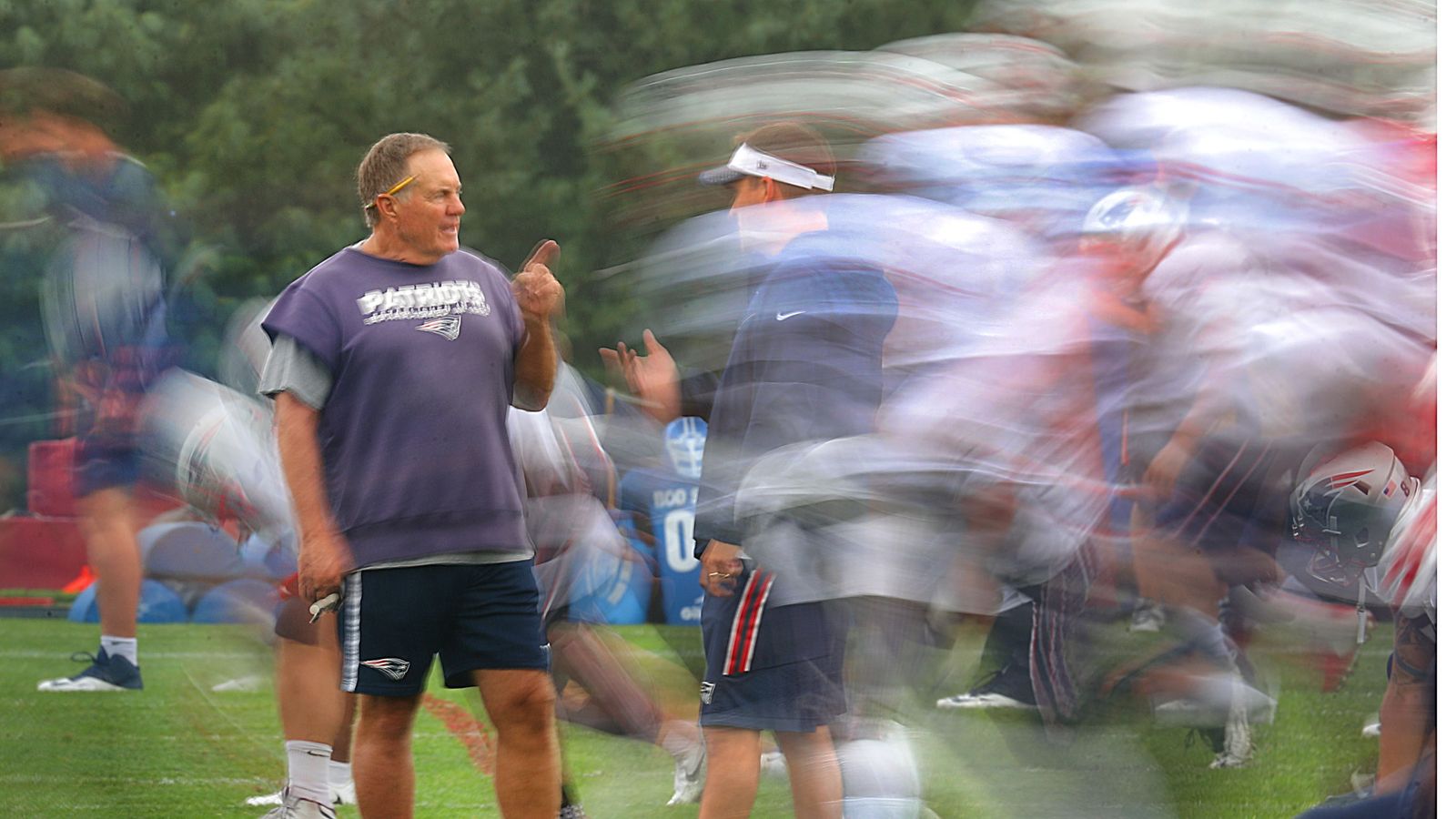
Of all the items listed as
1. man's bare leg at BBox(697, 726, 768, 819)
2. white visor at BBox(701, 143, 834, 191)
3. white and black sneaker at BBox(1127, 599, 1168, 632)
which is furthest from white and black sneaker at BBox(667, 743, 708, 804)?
white visor at BBox(701, 143, 834, 191)

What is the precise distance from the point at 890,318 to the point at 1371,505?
2.75 feet

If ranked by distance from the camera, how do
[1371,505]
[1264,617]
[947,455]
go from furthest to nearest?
[1264,617] → [1371,505] → [947,455]

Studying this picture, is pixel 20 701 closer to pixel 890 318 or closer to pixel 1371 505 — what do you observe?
pixel 890 318

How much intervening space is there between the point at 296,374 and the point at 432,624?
1.41 feet

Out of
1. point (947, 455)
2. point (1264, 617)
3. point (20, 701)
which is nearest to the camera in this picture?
point (947, 455)

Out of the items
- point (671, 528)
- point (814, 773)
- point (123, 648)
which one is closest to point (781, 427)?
point (814, 773)

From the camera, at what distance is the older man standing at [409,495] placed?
2566 millimetres

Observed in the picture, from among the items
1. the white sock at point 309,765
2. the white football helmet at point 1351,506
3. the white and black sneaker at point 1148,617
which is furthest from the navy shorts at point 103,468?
the white football helmet at point 1351,506

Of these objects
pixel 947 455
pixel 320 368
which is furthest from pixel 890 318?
pixel 320 368

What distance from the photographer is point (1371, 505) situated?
2.72 meters

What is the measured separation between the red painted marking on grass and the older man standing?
1026mm

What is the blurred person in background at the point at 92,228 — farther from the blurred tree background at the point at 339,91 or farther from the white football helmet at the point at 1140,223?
the white football helmet at the point at 1140,223

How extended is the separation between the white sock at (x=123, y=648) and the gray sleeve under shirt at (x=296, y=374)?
87.4 inches

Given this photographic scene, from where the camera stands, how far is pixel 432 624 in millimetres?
2598
